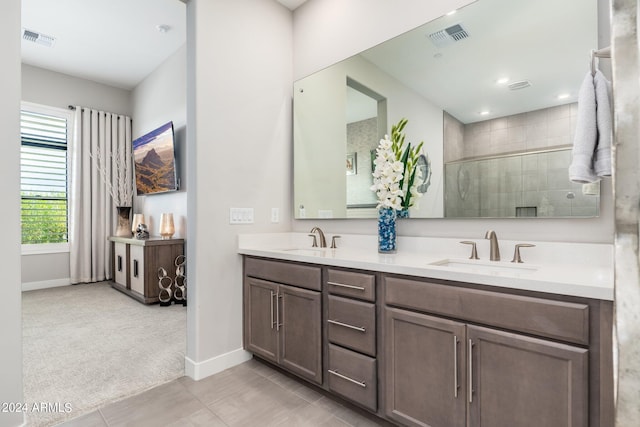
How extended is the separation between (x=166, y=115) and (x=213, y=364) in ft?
11.9

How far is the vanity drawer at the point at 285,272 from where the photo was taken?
189 cm

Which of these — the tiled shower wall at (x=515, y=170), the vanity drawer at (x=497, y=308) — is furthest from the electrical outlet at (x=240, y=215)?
the tiled shower wall at (x=515, y=170)

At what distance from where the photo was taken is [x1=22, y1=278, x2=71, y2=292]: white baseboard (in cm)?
457

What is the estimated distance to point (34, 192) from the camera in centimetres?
468

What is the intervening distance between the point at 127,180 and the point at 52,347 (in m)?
3.31

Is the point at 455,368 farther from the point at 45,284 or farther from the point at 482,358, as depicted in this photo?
the point at 45,284

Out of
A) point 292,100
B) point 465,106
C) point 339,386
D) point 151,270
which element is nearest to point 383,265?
point 339,386

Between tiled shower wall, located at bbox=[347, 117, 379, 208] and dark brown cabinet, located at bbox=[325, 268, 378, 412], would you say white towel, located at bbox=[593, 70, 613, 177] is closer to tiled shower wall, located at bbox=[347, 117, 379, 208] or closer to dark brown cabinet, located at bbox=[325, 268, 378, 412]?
Result: dark brown cabinet, located at bbox=[325, 268, 378, 412]

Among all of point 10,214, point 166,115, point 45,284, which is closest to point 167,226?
point 166,115

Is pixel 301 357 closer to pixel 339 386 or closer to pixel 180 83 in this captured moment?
pixel 339 386

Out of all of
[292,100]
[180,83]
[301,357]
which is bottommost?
[301,357]

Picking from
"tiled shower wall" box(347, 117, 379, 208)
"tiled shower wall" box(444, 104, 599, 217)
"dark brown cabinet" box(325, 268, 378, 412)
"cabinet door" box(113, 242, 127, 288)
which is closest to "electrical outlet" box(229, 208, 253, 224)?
"tiled shower wall" box(347, 117, 379, 208)

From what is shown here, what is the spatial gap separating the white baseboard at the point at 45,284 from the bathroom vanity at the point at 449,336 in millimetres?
4488

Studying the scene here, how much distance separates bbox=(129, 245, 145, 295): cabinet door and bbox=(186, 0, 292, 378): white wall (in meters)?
2.16
